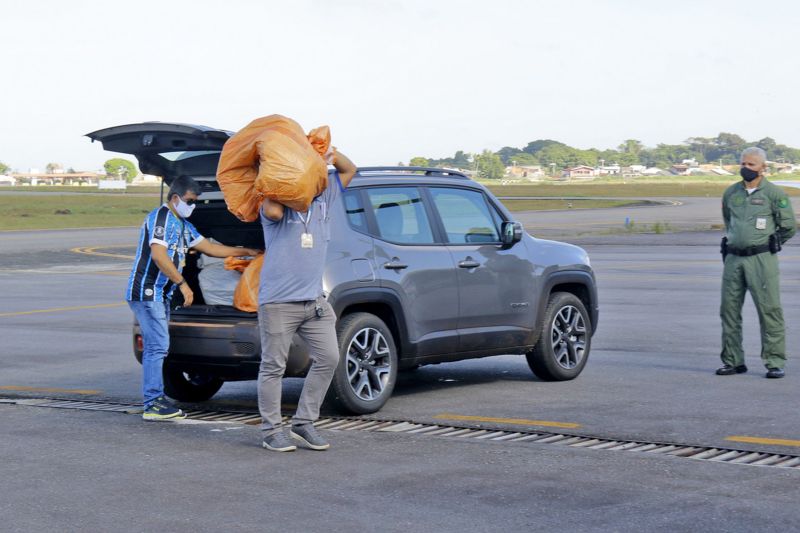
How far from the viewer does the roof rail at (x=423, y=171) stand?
9.19 metres

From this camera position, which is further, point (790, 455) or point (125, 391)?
point (125, 391)

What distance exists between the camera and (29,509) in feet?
19.5

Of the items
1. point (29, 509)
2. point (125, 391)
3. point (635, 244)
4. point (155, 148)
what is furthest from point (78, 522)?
point (635, 244)

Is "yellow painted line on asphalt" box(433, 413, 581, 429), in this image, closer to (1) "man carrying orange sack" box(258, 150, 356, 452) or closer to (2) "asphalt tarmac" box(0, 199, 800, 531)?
(2) "asphalt tarmac" box(0, 199, 800, 531)

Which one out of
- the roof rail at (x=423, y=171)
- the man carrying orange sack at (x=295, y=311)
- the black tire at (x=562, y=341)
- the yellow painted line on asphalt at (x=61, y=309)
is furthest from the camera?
the yellow painted line on asphalt at (x=61, y=309)

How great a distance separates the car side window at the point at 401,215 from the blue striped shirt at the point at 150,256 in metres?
1.42

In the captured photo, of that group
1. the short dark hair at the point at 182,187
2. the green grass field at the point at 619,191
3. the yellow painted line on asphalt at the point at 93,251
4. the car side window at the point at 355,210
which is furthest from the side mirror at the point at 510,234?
the green grass field at the point at 619,191

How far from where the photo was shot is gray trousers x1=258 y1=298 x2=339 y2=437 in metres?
7.47

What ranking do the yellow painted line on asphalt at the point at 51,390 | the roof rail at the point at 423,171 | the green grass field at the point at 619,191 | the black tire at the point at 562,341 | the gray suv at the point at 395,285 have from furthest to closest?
1. the green grass field at the point at 619,191
2. the black tire at the point at 562,341
3. the yellow painted line on asphalt at the point at 51,390
4. the roof rail at the point at 423,171
5. the gray suv at the point at 395,285

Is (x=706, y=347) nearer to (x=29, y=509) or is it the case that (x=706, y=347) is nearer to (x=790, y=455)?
(x=790, y=455)

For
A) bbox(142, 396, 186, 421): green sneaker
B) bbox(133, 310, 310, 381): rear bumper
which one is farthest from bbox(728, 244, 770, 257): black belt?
bbox(142, 396, 186, 421): green sneaker

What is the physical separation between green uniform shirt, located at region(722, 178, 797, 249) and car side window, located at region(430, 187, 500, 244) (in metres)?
2.11

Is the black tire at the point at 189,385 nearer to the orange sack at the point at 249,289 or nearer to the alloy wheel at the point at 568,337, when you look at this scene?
the orange sack at the point at 249,289

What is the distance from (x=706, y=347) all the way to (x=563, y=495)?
6.74 m
